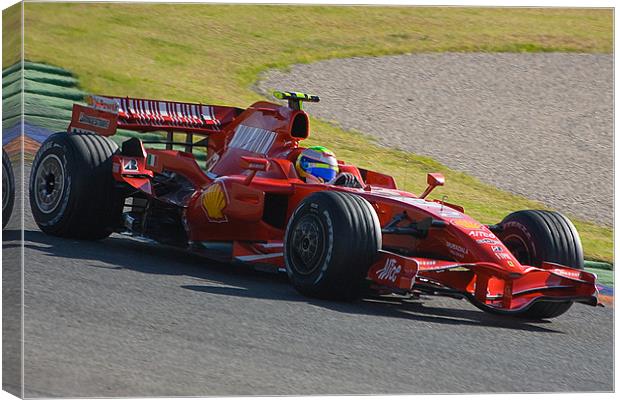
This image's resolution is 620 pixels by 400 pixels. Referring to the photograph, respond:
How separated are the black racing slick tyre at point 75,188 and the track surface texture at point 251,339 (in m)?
0.41

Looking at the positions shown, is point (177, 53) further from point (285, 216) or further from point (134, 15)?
point (285, 216)

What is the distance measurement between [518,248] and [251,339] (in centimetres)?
321

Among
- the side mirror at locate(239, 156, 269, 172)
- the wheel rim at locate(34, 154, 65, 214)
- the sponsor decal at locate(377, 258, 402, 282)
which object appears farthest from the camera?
the wheel rim at locate(34, 154, 65, 214)

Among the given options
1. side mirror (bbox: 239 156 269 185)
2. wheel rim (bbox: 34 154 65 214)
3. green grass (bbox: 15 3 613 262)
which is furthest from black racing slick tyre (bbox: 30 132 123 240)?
side mirror (bbox: 239 156 269 185)

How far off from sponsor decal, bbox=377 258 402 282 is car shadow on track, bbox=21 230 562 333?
0.30m

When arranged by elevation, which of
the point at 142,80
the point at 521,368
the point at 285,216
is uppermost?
the point at 142,80

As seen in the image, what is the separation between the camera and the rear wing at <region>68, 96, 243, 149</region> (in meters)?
11.7

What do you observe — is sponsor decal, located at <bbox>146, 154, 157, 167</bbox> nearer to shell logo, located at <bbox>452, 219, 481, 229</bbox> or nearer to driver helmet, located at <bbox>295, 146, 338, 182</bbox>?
driver helmet, located at <bbox>295, 146, 338, 182</bbox>

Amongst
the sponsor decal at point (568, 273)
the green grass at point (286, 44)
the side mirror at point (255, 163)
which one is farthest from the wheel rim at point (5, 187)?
the sponsor decal at point (568, 273)

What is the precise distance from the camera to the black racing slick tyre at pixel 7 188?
24.7 ft

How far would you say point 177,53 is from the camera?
16.6m

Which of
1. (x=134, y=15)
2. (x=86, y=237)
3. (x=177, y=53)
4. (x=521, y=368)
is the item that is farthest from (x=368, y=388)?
(x=177, y=53)

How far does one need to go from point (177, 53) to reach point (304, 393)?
10187 mm

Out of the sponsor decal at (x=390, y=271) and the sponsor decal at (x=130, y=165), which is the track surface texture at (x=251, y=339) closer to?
the sponsor decal at (x=390, y=271)
